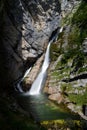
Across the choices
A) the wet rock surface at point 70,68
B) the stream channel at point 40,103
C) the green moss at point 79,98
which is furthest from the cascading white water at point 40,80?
the green moss at point 79,98

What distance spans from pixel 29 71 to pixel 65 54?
6348mm

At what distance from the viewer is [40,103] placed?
3116 centimetres

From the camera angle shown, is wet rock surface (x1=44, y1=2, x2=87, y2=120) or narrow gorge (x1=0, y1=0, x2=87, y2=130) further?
narrow gorge (x1=0, y1=0, x2=87, y2=130)

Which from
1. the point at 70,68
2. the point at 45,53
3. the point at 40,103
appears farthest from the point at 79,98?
the point at 45,53

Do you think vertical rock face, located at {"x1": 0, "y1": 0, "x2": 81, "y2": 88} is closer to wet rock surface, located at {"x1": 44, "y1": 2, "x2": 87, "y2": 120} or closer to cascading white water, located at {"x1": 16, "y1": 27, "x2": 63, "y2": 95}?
cascading white water, located at {"x1": 16, "y1": 27, "x2": 63, "y2": 95}

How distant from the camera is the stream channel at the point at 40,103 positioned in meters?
26.3

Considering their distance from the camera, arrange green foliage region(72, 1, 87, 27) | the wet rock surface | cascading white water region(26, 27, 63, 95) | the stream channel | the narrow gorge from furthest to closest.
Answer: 1. green foliage region(72, 1, 87, 27)
2. cascading white water region(26, 27, 63, 95)
3. the narrow gorge
4. the wet rock surface
5. the stream channel

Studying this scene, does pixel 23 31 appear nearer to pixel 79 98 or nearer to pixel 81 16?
pixel 81 16

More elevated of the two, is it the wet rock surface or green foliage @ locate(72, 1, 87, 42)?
green foliage @ locate(72, 1, 87, 42)

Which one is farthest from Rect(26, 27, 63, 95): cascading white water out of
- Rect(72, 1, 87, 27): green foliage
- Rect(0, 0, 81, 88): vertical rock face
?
Rect(72, 1, 87, 27): green foliage

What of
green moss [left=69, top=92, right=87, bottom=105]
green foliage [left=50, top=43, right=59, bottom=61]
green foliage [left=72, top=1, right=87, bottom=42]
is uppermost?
green foliage [left=72, top=1, right=87, bottom=42]

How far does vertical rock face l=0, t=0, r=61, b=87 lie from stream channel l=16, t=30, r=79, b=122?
1.91 meters

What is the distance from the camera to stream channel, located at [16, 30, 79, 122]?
2628 centimetres

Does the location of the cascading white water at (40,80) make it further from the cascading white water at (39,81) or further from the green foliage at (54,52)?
the green foliage at (54,52)
